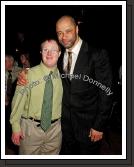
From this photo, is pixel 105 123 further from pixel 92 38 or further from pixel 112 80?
pixel 92 38

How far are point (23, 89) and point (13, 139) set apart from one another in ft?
1.62

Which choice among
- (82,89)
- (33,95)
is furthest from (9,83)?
(82,89)

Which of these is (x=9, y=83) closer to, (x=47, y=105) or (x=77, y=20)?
(x=47, y=105)

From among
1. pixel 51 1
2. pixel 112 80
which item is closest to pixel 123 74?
pixel 112 80

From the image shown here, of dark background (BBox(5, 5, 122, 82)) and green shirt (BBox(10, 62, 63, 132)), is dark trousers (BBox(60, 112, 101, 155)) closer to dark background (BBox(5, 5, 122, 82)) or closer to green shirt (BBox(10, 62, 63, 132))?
green shirt (BBox(10, 62, 63, 132))

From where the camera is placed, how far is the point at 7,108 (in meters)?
3.85

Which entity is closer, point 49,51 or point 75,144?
point 49,51

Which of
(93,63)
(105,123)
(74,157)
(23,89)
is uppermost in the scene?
(93,63)

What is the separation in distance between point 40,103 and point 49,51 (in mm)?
498

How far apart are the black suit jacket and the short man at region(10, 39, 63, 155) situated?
87 millimetres

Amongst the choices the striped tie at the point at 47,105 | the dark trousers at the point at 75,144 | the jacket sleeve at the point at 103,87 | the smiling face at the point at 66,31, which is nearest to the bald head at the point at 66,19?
the smiling face at the point at 66,31

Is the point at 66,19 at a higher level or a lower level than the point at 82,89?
higher

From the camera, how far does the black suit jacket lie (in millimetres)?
3795

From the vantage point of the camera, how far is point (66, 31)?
3770 mm
